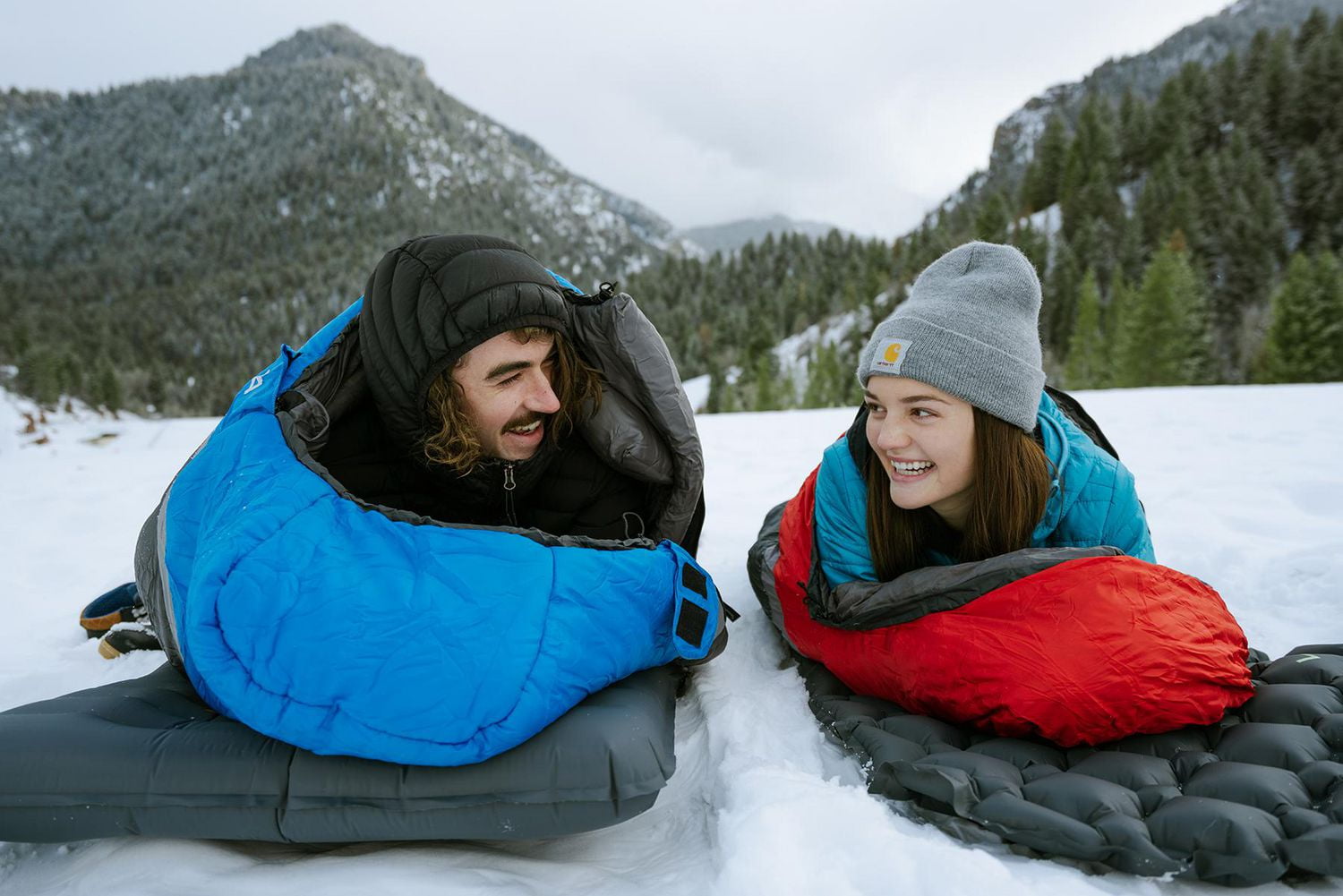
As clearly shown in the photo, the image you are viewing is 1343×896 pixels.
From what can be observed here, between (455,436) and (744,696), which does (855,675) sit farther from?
(455,436)

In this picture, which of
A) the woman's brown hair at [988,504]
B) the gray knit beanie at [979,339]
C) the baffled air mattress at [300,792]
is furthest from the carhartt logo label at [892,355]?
the baffled air mattress at [300,792]

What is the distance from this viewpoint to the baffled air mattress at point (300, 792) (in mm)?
1490

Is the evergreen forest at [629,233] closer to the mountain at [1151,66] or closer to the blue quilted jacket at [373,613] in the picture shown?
the mountain at [1151,66]

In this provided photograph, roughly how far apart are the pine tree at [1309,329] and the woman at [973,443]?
2837 centimetres

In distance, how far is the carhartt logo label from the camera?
2027mm

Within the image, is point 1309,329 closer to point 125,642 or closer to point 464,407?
point 464,407

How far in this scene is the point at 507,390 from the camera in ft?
7.38

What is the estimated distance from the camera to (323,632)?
1549 millimetres

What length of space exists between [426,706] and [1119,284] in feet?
136

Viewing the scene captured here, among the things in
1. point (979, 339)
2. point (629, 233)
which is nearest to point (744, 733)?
point (979, 339)

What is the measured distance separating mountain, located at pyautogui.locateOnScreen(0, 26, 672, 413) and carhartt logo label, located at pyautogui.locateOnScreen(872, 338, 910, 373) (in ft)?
228

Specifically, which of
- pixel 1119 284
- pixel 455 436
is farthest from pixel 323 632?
pixel 1119 284

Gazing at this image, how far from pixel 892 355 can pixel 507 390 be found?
1.26 meters

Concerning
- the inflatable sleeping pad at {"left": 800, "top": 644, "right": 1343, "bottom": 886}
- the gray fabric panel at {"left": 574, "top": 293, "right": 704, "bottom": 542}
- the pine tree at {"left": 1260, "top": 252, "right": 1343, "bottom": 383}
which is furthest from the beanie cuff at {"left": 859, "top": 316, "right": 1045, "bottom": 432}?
the pine tree at {"left": 1260, "top": 252, "right": 1343, "bottom": 383}
